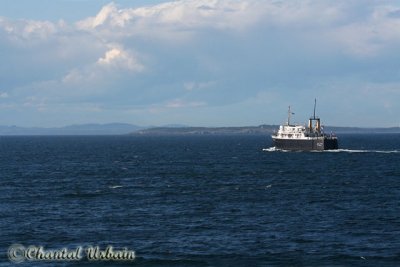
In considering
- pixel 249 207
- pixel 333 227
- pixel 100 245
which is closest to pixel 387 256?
pixel 333 227

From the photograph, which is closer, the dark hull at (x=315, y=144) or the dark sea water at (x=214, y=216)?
the dark sea water at (x=214, y=216)

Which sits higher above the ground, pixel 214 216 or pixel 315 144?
pixel 315 144

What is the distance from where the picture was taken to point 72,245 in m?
54.8

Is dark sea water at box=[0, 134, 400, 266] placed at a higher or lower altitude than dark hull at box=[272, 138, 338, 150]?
lower

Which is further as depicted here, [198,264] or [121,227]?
[121,227]

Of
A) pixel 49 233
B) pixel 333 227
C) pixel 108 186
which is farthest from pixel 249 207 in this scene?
pixel 108 186

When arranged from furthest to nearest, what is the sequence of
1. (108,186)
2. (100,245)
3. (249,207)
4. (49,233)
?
(108,186) → (249,207) → (49,233) → (100,245)

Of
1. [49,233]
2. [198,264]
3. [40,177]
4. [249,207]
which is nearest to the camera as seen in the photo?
[198,264]

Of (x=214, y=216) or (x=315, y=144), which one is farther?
(x=315, y=144)

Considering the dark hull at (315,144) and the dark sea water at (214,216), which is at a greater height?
the dark hull at (315,144)

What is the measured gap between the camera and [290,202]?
80.0 metres

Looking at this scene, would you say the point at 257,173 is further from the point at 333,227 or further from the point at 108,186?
the point at 333,227

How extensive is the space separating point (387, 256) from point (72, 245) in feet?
78.9

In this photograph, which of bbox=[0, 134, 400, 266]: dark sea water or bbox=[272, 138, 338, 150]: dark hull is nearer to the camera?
bbox=[0, 134, 400, 266]: dark sea water
